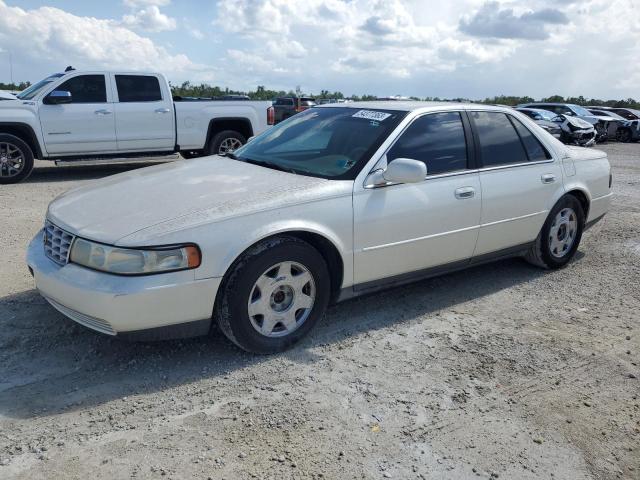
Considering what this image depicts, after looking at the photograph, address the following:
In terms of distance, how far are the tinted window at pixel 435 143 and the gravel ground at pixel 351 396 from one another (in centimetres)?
112

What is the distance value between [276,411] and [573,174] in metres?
3.81

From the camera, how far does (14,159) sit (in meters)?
9.49

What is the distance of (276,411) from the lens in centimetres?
310

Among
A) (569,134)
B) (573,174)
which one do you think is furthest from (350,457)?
(569,134)

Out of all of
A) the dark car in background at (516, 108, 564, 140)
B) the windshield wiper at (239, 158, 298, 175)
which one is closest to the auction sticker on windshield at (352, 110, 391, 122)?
the windshield wiper at (239, 158, 298, 175)

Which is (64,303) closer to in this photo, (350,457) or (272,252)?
(272,252)

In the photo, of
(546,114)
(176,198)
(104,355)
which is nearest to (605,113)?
(546,114)

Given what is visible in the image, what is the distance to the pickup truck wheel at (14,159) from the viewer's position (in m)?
9.39

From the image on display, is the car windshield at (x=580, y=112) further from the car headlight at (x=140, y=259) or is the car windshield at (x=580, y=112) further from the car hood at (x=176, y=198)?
the car headlight at (x=140, y=259)

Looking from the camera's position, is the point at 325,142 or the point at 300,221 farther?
the point at 325,142

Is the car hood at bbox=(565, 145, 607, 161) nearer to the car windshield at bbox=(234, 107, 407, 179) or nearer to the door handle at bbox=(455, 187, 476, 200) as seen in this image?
the door handle at bbox=(455, 187, 476, 200)

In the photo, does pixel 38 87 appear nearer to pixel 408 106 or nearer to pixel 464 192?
pixel 408 106

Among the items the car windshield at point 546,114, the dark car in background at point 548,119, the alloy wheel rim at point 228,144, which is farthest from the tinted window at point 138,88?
the car windshield at point 546,114

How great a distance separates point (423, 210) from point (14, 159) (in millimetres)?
7864
